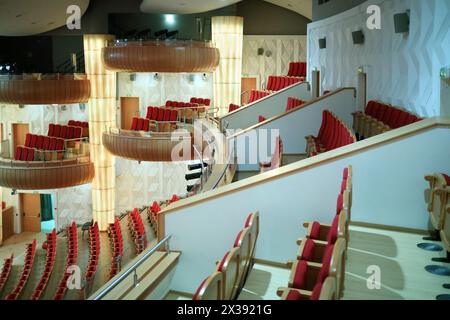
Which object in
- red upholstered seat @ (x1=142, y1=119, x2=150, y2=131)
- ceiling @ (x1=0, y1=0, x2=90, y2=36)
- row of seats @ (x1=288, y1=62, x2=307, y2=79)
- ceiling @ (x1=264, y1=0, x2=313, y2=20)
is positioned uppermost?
ceiling @ (x1=264, y1=0, x2=313, y2=20)

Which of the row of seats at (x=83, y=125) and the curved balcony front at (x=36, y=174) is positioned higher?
the row of seats at (x=83, y=125)

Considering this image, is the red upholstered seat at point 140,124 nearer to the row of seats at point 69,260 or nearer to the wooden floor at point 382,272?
the row of seats at point 69,260

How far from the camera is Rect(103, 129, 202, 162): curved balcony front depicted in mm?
5422

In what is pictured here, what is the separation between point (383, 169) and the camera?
6.23ft

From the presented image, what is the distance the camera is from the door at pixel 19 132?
7.48 m

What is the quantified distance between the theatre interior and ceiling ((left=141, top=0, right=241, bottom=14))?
60mm

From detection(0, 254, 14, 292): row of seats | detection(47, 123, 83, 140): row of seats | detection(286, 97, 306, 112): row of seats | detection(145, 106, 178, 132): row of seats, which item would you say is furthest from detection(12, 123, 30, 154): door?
detection(286, 97, 306, 112): row of seats

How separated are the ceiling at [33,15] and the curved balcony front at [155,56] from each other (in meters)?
0.60

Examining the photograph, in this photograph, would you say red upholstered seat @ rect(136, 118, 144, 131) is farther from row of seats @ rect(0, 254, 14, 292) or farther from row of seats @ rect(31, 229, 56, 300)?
row of seats @ rect(0, 254, 14, 292)

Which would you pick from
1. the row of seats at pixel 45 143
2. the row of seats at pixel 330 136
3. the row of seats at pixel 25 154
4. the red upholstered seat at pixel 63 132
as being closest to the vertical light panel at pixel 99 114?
the red upholstered seat at pixel 63 132

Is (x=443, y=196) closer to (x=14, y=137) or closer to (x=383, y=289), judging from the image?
(x=383, y=289)

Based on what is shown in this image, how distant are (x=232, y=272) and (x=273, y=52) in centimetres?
615

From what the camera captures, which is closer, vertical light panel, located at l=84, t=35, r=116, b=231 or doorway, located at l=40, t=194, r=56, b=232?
vertical light panel, located at l=84, t=35, r=116, b=231

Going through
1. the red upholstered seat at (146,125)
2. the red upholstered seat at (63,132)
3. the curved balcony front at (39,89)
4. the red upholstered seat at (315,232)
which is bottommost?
the red upholstered seat at (315,232)
